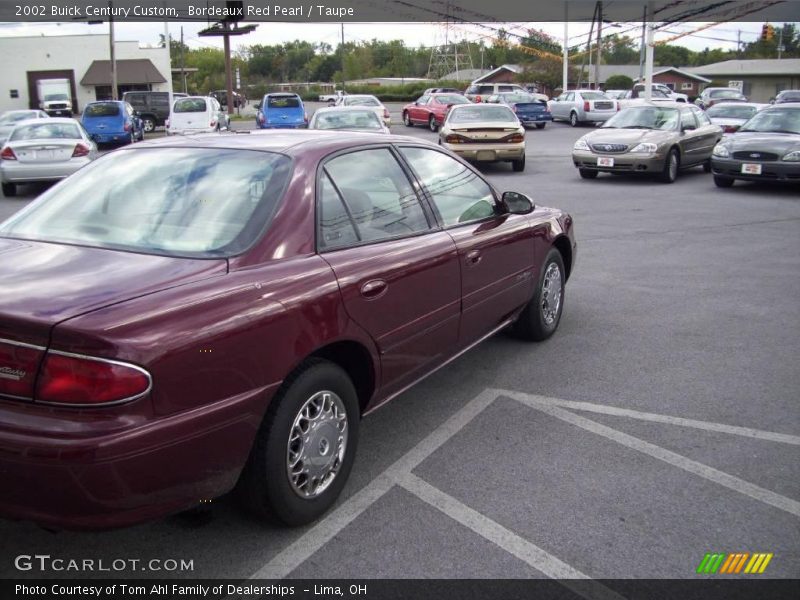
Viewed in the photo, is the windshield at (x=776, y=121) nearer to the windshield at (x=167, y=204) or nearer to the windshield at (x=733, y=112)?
the windshield at (x=733, y=112)

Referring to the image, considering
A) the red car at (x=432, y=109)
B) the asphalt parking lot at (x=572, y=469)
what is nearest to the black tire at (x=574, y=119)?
the red car at (x=432, y=109)

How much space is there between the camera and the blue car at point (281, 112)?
25.8m

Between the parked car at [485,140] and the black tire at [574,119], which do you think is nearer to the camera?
the parked car at [485,140]

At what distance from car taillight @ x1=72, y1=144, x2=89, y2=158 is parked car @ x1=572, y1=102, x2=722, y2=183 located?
9638 millimetres

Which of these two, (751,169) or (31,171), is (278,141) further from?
(751,169)

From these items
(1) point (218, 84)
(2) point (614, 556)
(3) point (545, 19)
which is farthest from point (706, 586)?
(1) point (218, 84)

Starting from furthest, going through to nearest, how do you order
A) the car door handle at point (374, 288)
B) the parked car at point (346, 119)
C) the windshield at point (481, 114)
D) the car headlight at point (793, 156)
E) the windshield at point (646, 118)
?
the parked car at point (346, 119) → the windshield at point (481, 114) → the windshield at point (646, 118) → the car headlight at point (793, 156) → the car door handle at point (374, 288)

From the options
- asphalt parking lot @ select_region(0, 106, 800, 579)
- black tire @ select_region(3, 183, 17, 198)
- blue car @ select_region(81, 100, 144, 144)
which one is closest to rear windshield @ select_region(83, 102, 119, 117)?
blue car @ select_region(81, 100, 144, 144)

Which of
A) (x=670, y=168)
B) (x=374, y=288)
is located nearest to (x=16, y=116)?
(x=670, y=168)

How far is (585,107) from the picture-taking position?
34.4 m

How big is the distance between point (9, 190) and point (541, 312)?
12121mm

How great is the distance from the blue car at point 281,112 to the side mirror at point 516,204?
70.3 ft

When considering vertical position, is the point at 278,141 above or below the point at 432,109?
below

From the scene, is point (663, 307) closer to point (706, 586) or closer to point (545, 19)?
point (706, 586)
